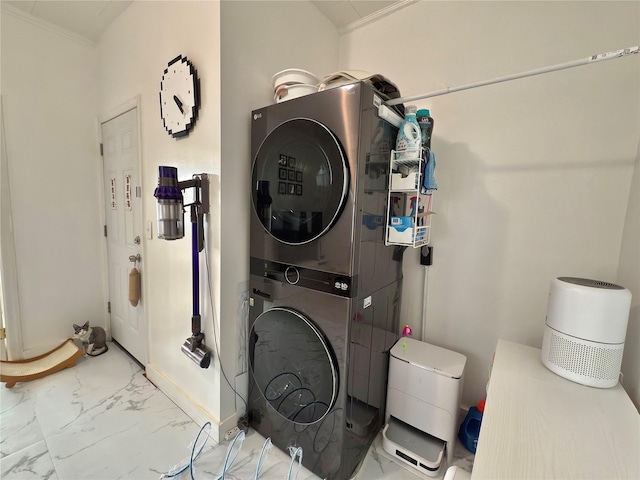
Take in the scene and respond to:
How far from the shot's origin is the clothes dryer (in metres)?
1.09

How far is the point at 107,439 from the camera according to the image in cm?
149

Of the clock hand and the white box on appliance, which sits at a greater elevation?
the clock hand

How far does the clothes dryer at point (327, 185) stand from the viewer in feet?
3.57

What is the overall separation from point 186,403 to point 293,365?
2.97ft

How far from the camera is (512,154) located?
1447mm

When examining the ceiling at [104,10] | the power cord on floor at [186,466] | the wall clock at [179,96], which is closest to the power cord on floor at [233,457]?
the power cord on floor at [186,466]

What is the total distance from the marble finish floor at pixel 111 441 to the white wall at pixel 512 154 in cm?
86

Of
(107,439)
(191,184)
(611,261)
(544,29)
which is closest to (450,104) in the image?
(544,29)

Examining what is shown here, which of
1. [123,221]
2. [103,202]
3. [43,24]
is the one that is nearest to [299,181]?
[123,221]

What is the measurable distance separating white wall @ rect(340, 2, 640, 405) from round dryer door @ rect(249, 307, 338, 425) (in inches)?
33.8

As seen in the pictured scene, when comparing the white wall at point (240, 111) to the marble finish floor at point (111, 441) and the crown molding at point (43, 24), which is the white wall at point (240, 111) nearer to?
the marble finish floor at point (111, 441)

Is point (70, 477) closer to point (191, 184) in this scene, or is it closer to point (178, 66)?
point (191, 184)

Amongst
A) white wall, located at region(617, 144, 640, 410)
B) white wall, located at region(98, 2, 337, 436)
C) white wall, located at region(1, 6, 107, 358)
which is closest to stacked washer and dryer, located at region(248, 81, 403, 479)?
white wall, located at region(98, 2, 337, 436)

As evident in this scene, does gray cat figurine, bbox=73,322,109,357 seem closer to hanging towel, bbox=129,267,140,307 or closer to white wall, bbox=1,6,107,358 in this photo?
white wall, bbox=1,6,107,358
